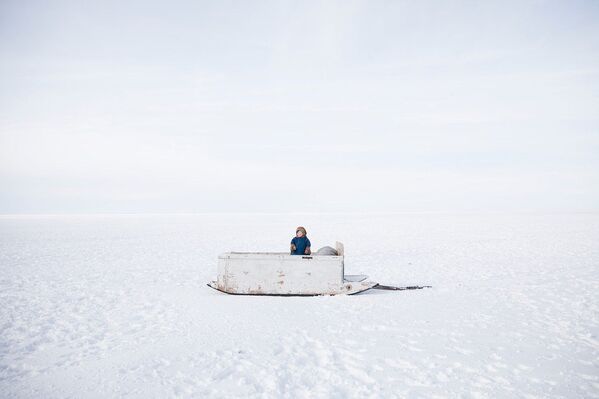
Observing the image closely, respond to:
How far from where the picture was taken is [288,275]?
733 cm

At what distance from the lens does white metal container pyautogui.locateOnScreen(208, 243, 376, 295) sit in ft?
23.9

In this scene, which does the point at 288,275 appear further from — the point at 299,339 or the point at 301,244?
the point at 299,339

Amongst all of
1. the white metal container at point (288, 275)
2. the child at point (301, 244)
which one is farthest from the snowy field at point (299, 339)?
the child at point (301, 244)

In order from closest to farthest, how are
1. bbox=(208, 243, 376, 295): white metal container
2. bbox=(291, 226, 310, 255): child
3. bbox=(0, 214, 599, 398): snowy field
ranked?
bbox=(0, 214, 599, 398): snowy field < bbox=(208, 243, 376, 295): white metal container < bbox=(291, 226, 310, 255): child

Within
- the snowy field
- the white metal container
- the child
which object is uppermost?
the child

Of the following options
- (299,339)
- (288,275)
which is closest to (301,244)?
(288,275)

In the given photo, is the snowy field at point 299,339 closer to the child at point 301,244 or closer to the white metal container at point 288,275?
the white metal container at point 288,275

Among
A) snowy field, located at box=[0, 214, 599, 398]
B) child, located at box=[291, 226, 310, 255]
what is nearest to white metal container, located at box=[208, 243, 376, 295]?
snowy field, located at box=[0, 214, 599, 398]

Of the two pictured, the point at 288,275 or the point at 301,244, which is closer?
the point at 288,275

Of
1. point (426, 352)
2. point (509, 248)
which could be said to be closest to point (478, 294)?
point (426, 352)

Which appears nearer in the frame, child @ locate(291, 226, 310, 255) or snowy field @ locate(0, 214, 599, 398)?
snowy field @ locate(0, 214, 599, 398)

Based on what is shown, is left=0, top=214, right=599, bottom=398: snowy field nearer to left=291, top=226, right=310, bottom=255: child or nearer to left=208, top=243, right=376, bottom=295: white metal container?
left=208, top=243, right=376, bottom=295: white metal container

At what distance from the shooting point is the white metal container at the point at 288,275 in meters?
7.28

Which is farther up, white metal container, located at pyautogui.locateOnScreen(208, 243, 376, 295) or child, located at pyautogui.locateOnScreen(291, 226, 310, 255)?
child, located at pyautogui.locateOnScreen(291, 226, 310, 255)
